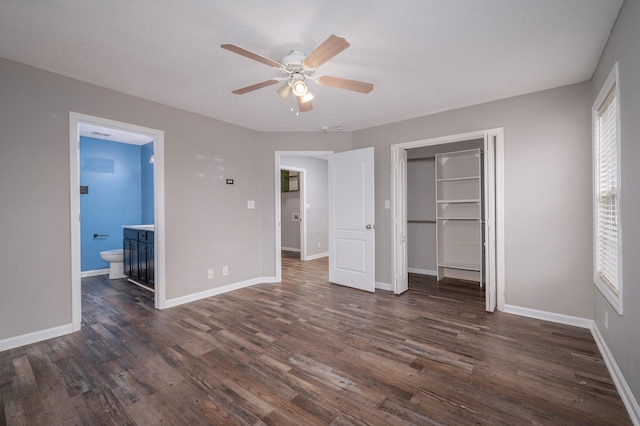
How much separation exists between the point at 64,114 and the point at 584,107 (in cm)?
528

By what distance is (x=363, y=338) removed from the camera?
Result: 9.07 feet

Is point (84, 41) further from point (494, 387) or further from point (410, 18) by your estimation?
point (494, 387)

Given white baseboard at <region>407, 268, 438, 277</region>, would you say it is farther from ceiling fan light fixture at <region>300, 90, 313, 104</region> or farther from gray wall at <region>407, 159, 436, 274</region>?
ceiling fan light fixture at <region>300, 90, 313, 104</region>

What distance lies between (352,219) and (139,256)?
3.39 m

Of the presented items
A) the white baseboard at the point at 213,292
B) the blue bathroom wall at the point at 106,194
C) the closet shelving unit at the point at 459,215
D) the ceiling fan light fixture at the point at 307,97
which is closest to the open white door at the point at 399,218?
the closet shelving unit at the point at 459,215

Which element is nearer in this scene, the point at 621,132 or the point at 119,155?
the point at 621,132

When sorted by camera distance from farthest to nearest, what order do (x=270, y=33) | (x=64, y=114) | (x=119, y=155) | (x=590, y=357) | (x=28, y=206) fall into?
1. (x=119, y=155)
2. (x=64, y=114)
3. (x=28, y=206)
4. (x=590, y=357)
5. (x=270, y=33)

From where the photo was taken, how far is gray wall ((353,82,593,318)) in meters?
2.99

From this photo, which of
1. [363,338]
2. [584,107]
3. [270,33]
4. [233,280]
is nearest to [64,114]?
[270,33]

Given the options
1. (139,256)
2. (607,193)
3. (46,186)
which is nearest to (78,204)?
(46,186)

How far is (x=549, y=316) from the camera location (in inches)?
125

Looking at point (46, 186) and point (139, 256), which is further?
point (139, 256)

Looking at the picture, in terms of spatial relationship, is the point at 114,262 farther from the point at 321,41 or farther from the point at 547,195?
the point at 547,195

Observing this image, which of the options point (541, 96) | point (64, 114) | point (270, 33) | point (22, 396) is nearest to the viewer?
point (22, 396)
